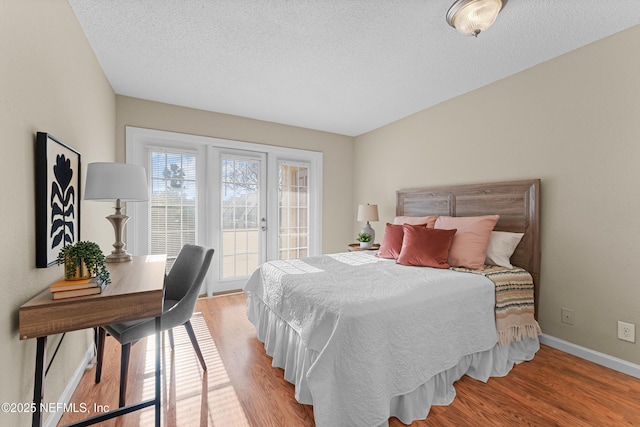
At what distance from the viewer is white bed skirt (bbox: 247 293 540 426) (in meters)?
1.65

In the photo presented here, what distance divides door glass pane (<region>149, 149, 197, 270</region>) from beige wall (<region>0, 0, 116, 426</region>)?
5.36 feet

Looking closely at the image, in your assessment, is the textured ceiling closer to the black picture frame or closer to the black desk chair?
the black picture frame

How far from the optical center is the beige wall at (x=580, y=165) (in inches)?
82.3

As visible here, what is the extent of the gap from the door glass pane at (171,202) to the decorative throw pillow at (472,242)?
3.19 metres

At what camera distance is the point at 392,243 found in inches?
119

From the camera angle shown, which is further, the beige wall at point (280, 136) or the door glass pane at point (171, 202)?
the door glass pane at point (171, 202)

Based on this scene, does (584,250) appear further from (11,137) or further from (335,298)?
(11,137)

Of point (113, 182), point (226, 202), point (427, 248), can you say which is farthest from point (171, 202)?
point (427, 248)

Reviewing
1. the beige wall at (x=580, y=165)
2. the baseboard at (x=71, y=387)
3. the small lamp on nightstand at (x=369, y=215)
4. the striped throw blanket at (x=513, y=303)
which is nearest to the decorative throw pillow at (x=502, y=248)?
the striped throw blanket at (x=513, y=303)

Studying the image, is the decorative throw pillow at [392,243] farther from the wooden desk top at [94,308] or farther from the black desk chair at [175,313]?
the wooden desk top at [94,308]

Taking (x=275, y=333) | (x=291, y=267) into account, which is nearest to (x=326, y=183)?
(x=291, y=267)

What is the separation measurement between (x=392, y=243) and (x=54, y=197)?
270cm

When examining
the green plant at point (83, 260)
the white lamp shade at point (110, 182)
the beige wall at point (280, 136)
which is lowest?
the green plant at point (83, 260)

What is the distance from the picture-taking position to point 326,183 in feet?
15.8
